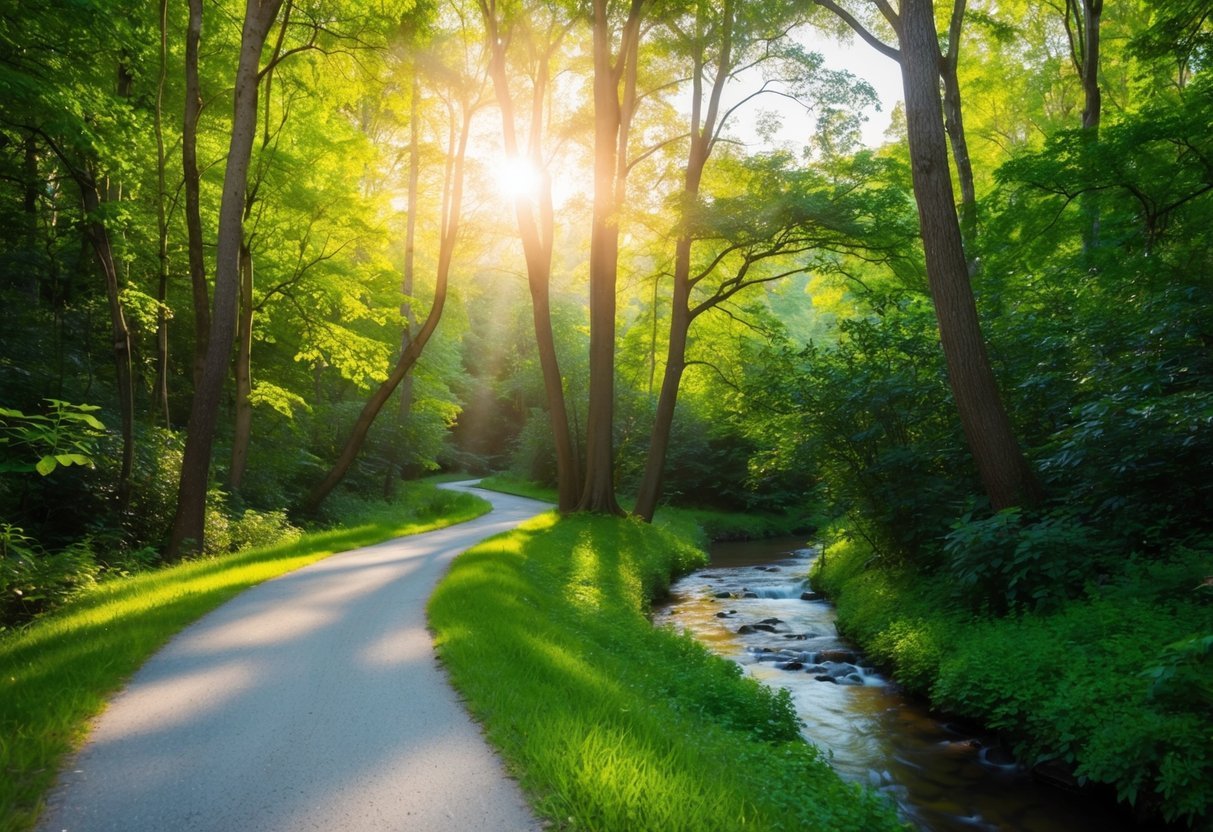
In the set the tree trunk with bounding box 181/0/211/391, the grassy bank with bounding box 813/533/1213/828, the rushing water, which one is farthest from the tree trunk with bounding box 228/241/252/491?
the grassy bank with bounding box 813/533/1213/828

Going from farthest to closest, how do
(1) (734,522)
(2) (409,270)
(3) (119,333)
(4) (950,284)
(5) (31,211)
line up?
(1) (734,522) → (2) (409,270) → (5) (31,211) → (3) (119,333) → (4) (950,284)

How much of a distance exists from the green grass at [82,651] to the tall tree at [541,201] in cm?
747

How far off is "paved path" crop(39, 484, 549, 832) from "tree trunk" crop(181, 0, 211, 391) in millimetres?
6989

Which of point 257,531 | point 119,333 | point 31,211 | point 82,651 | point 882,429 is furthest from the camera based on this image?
point 257,531

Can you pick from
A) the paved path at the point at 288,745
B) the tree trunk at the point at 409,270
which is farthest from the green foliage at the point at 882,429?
the tree trunk at the point at 409,270

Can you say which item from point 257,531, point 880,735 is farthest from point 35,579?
point 880,735

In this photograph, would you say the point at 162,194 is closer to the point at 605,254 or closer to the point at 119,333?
the point at 119,333

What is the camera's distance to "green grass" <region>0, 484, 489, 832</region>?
3.40 metres

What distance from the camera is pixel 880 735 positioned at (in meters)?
7.00

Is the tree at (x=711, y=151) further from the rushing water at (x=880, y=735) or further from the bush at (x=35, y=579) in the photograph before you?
the bush at (x=35, y=579)

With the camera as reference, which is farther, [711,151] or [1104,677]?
[711,151]

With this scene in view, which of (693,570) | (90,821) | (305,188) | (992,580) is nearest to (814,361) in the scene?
(992,580)

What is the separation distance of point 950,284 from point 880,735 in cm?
515

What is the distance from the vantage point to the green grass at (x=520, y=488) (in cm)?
3319
